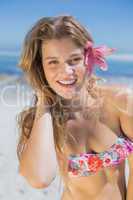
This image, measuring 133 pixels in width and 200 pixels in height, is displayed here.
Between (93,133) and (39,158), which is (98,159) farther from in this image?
(39,158)

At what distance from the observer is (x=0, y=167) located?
2719mm

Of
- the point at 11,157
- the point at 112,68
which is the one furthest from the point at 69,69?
the point at 112,68

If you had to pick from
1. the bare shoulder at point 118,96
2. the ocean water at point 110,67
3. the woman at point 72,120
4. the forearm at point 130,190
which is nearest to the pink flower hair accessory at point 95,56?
the woman at point 72,120

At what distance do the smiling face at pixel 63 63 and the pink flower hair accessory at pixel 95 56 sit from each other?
2 centimetres

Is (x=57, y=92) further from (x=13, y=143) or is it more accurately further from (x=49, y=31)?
(x=13, y=143)

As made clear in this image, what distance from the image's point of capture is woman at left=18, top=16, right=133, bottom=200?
0.92 meters

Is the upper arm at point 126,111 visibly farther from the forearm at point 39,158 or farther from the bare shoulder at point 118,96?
the forearm at point 39,158

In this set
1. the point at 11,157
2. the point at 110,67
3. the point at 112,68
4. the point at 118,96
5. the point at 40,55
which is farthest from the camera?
the point at 112,68

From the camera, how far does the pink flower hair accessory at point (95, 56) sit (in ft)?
3.22

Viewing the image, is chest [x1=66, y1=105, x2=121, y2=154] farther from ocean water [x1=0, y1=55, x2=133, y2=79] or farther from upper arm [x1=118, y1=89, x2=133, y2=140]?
ocean water [x1=0, y1=55, x2=133, y2=79]

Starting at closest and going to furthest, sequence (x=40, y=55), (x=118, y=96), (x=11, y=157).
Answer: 1. (x=40, y=55)
2. (x=118, y=96)
3. (x=11, y=157)

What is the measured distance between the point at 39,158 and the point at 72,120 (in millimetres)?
287

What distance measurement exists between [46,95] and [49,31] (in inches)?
6.7

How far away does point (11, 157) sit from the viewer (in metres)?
2.79
